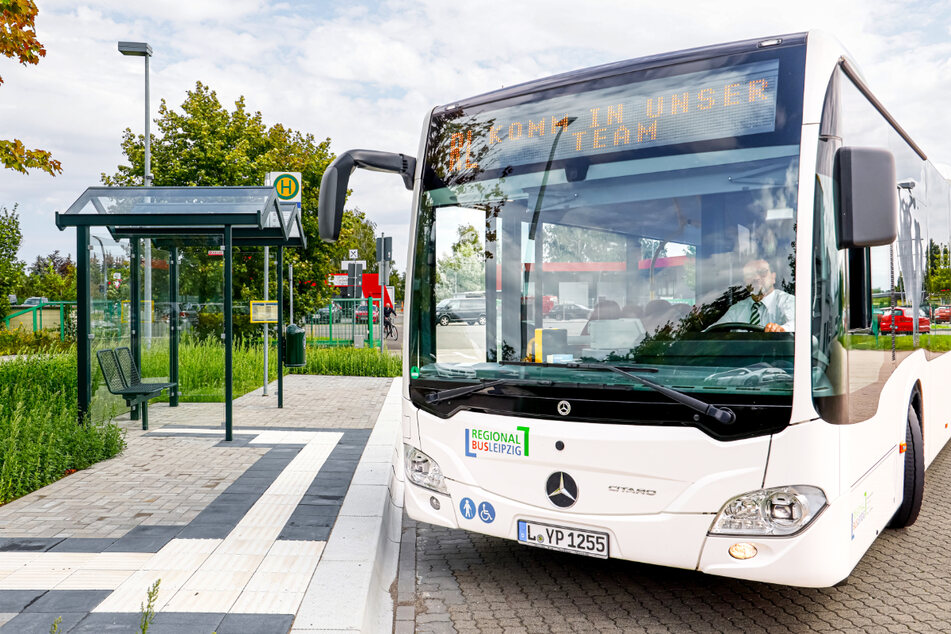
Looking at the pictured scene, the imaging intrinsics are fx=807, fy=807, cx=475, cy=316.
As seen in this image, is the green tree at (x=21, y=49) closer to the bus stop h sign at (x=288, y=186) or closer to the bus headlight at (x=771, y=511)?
the bus stop h sign at (x=288, y=186)

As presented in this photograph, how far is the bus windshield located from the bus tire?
2.33 m

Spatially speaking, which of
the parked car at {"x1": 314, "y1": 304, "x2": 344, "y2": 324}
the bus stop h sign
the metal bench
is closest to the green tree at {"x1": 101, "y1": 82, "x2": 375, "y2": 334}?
the parked car at {"x1": 314, "y1": 304, "x2": 344, "y2": 324}

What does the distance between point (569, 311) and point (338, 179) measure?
5.34 feet

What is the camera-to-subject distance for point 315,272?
83.1 ft

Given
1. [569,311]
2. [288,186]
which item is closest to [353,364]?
[288,186]

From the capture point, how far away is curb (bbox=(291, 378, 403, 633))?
370 cm

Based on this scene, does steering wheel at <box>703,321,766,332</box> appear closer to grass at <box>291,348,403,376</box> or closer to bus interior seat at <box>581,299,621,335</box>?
bus interior seat at <box>581,299,621,335</box>

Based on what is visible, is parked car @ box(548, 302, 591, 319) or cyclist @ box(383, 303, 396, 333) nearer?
parked car @ box(548, 302, 591, 319)

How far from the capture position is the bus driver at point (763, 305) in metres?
3.55

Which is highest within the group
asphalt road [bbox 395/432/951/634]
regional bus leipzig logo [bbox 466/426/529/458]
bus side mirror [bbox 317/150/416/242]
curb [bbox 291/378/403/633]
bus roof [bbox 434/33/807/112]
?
bus roof [bbox 434/33/807/112]

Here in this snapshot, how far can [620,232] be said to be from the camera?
405 cm

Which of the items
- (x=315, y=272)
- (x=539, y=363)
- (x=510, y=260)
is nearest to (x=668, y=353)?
(x=539, y=363)

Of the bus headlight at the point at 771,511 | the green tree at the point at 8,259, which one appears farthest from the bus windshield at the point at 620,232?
the green tree at the point at 8,259

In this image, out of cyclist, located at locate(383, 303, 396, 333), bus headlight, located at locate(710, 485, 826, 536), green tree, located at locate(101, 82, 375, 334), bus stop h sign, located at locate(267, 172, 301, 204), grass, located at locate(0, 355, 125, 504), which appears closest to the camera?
bus headlight, located at locate(710, 485, 826, 536)
